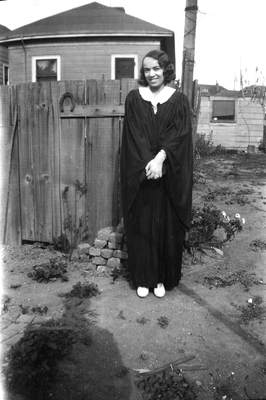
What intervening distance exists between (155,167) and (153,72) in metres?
0.82

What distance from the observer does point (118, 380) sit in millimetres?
2395

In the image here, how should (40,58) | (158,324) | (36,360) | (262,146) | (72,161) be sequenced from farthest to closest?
(262,146)
(40,58)
(72,161)
(158,324)
(36,360)

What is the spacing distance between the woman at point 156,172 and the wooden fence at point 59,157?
32.6 inches

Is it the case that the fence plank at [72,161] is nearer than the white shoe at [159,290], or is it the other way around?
the white shoe at [159,290]

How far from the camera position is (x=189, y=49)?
4.20 meters

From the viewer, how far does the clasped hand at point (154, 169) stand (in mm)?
3156

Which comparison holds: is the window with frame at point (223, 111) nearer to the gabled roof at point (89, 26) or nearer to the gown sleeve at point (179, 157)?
the gabled roof at point (89, 26)

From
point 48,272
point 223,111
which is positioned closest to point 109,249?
point 48,272

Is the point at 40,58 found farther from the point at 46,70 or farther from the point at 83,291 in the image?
the point at 83,291

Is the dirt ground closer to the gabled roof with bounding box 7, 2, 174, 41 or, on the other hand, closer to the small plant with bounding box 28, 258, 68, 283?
the small plant with bounding box 28, 258, 68, 283

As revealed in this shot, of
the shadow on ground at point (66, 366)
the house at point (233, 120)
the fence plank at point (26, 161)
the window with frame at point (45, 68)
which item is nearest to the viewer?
the shadow on ground at point (66, 366)

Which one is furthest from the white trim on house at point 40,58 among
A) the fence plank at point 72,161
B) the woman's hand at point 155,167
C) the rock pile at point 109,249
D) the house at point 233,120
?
the woman's hand at point 155,167

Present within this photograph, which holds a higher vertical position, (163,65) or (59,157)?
(163,65)

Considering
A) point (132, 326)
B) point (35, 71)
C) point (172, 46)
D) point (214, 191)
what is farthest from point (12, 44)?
point (132, 326)
